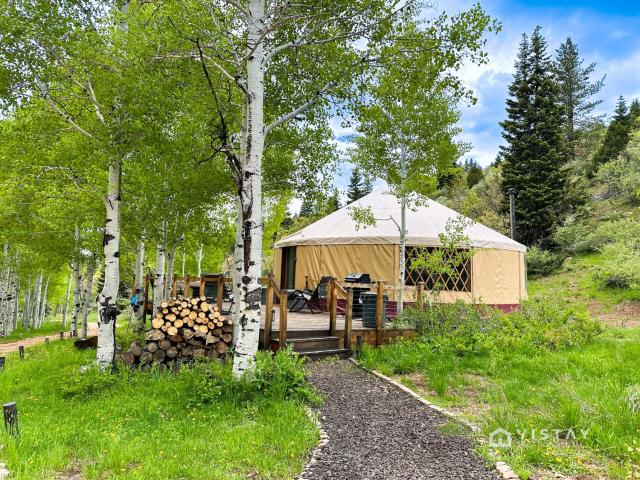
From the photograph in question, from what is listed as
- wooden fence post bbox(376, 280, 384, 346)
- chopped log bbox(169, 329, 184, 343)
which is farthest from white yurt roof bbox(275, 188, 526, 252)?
chopped log bbox(169, 329, 184, 343)

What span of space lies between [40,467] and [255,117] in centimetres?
307

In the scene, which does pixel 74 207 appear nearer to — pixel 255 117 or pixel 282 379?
pixel 255 117

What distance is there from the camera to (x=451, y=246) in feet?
22.9

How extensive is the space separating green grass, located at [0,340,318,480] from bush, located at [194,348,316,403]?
8 cm

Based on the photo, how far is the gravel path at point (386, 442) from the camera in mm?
2320

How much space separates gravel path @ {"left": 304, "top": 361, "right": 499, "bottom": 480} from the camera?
232 cm

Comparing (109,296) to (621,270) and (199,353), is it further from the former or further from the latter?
(621,270)

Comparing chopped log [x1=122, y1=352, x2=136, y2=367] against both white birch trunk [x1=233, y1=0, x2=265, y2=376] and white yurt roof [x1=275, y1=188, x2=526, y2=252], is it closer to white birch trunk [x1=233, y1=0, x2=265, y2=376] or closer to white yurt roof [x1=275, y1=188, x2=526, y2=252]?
white birch trunk [x1=233, y1=0, x2=265, y2=376]

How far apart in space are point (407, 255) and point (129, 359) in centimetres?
624

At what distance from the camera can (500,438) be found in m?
2.73

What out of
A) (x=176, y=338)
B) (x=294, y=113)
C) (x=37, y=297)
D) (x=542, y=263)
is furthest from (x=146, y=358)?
(x=542, y=263)

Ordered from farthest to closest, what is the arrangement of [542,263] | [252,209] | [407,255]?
[542,263] < [407,255] < [252,209]

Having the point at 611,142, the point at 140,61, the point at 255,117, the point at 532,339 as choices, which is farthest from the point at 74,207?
the point at 611,142

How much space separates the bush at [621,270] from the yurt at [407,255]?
135 inches
